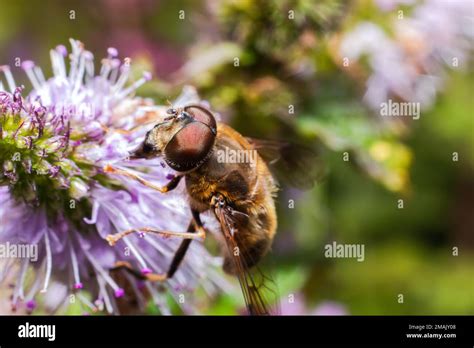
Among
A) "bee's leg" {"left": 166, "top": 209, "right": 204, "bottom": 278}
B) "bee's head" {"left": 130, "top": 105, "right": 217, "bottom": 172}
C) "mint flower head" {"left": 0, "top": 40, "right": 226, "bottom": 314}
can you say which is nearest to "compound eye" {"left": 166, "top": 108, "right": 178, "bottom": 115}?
"bee's head" {"left": 130, "top": 105, "right": 217, "bottom": 172}

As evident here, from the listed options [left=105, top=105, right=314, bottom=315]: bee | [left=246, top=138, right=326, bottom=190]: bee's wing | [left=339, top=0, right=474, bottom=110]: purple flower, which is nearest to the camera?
[left=105, top=105, right=314, bottom=315]: bee

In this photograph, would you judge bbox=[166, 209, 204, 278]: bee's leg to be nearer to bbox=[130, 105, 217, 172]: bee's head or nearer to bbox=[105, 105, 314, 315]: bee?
bbox=[105, 105, 314, 315]: bee

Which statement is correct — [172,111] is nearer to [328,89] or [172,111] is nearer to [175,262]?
[175,262]

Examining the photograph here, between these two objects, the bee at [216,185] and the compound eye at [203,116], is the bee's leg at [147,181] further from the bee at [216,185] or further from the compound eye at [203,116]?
the compound eye at [203,116]

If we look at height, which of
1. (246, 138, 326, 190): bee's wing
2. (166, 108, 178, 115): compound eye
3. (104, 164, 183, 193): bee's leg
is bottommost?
(246, 138, 326, 190): bee's wing

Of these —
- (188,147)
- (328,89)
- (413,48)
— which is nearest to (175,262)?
(188,147)

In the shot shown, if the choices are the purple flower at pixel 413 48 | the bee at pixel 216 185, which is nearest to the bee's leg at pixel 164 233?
the bee at pixel 216 185
